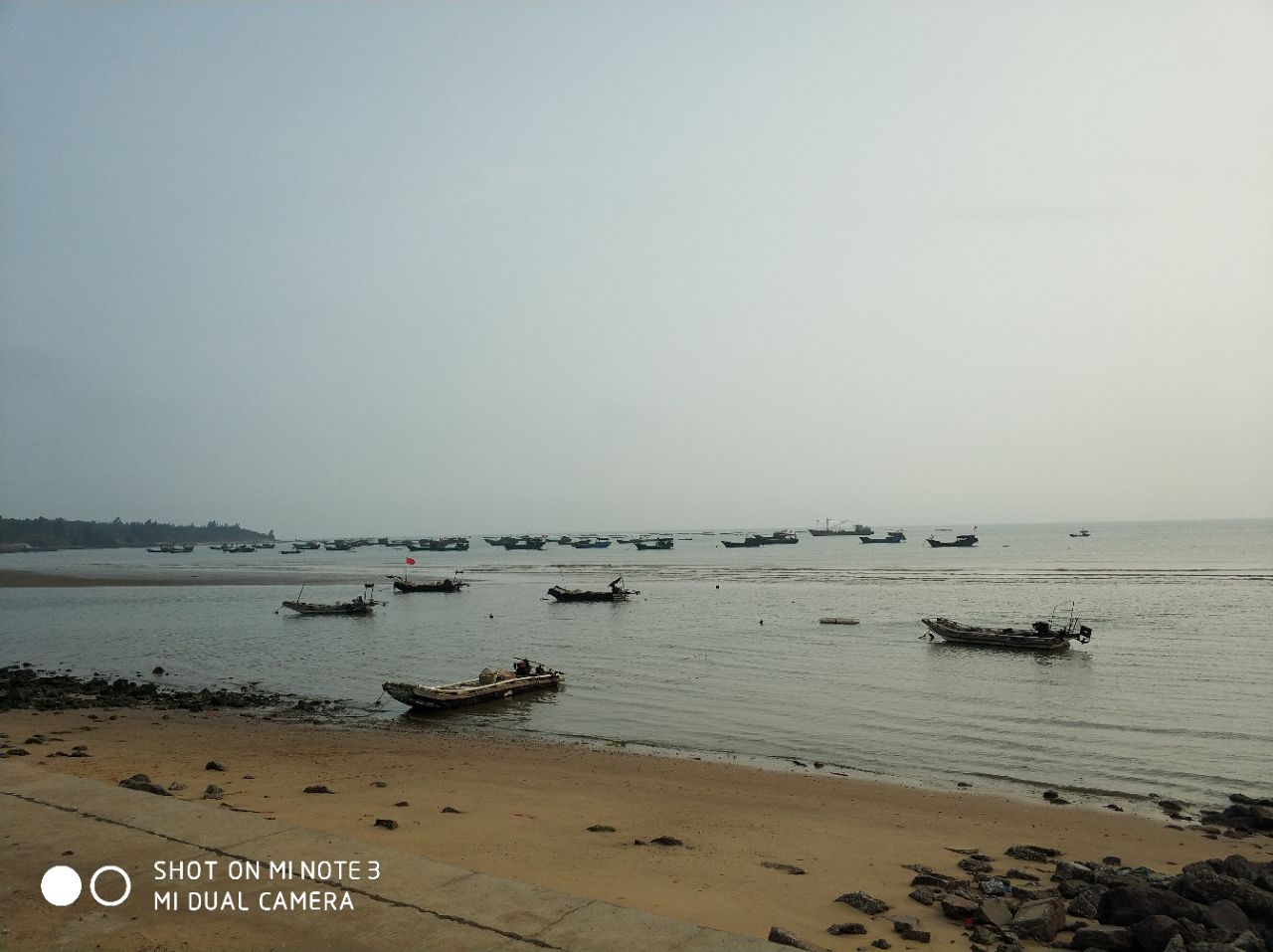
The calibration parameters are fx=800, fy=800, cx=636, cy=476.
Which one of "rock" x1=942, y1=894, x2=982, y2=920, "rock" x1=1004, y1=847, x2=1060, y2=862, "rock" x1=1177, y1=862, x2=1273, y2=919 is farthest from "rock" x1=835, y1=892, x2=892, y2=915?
"rock" x1=1004, y1=847, x2=1060, y2=862

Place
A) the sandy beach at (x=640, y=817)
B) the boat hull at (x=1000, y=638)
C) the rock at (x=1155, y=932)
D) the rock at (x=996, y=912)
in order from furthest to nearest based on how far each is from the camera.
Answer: the boat hull at (x=1000, y=638), the sandy beach at (x=640, y=817), the rock at (x=996, y=912), the rock at (x=1155, y=932)

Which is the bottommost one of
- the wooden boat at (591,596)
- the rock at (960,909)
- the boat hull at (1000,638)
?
the wooden boat at (591,596)

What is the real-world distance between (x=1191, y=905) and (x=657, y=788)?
363 inches

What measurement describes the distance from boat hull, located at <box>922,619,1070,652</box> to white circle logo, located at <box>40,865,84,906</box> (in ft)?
121

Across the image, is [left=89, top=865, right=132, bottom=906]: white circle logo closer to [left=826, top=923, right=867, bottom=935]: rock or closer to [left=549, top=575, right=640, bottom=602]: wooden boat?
[left=826, top=923, right=867, bottom=935]: rock

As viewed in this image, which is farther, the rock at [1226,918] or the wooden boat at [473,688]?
the wooden boat at [473,688]

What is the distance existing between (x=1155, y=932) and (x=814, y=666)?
2441 cm

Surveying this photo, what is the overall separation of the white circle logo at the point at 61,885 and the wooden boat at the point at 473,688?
1744 cm

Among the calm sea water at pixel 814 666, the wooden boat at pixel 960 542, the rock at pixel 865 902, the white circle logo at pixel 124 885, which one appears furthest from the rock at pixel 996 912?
the wooden boat at pixel 960 542

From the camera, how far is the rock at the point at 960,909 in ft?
28.8

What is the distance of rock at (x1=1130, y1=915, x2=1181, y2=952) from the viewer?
298 inches

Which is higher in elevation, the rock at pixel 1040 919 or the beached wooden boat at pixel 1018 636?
the rock at pixel 1040 919

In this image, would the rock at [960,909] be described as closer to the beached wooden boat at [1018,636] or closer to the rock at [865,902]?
the rock at [865,902]

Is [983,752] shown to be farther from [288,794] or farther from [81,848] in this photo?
[81,848]
